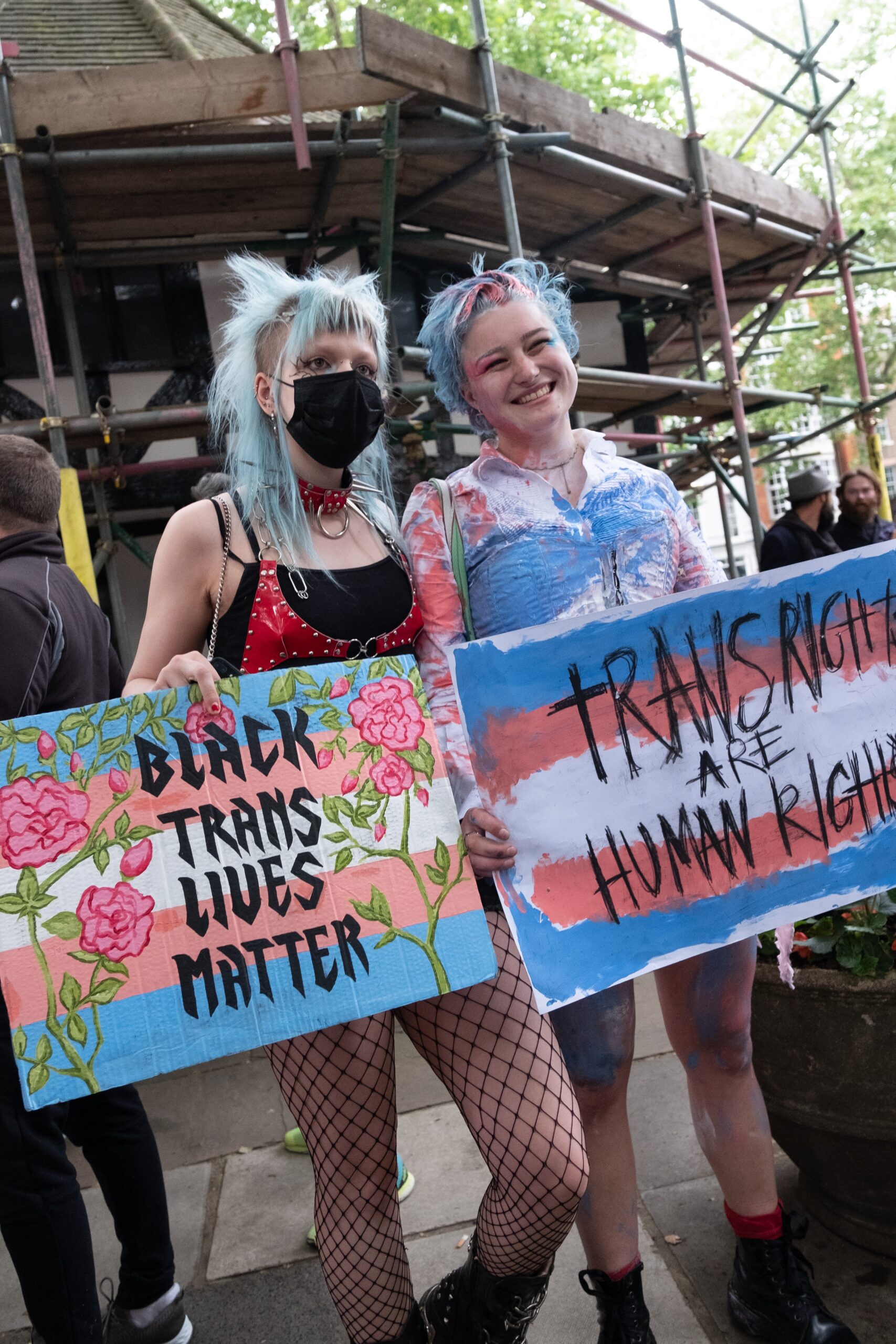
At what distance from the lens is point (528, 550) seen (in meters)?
2.00

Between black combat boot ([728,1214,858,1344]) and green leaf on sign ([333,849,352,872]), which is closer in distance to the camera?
green leaf on sign ([333,849,352,872])

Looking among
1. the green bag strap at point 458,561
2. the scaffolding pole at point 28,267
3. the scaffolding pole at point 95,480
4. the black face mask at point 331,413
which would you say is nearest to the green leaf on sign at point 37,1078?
the green bag strap at point 458,561

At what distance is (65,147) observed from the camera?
5.11m

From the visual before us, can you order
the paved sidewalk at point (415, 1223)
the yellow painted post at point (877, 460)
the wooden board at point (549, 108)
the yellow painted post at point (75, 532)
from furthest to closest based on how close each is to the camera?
the yellow painted post at point (877, 460) < the wooden board at point (549, 108) < the yellow painted post at point (75, 532) < the paved sidewalk at point (415, 1223)

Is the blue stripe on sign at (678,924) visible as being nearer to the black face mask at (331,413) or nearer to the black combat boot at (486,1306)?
the black combat boot at (486,1306)

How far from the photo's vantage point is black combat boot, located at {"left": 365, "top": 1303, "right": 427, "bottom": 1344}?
182cm

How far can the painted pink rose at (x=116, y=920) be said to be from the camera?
1581 mm

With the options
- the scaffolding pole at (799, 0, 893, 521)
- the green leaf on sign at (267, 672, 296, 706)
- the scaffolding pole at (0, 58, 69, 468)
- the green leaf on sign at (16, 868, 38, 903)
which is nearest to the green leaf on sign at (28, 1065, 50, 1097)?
→ the green leaf on sign at (16, 868, 38, 903)

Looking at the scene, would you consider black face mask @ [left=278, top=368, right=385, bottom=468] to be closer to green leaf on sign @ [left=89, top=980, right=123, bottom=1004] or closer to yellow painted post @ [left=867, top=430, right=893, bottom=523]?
green leaf on sign @ [left=89, top=980, right=123, bottom=1004]

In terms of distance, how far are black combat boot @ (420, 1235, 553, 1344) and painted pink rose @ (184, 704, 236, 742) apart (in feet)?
3.28

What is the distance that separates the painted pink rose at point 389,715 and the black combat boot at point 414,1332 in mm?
978

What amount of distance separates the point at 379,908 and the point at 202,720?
1.32 ft

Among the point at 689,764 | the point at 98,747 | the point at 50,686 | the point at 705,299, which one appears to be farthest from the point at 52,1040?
the point at 705,299

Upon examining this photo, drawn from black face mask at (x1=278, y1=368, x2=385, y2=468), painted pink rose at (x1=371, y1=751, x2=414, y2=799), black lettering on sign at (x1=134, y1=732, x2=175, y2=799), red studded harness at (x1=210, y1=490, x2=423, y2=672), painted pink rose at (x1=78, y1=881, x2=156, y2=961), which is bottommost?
painted pink rose at (x1=78, y1=881, x2=156, y2=961)
